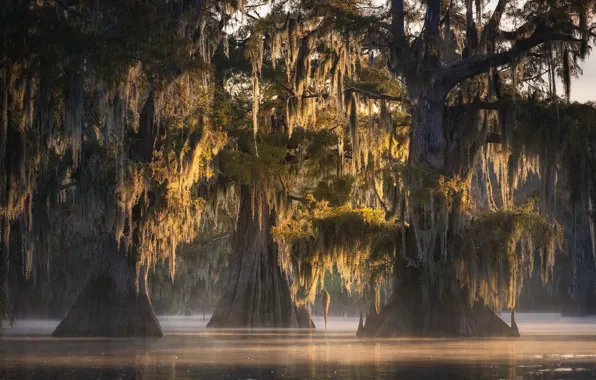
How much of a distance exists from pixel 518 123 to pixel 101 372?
17273mm

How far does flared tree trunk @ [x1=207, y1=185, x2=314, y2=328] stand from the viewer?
39.0 metres

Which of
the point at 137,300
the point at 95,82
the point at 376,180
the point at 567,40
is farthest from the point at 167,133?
the point at 567,40

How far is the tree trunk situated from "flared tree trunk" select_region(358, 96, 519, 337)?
6715 millimetres

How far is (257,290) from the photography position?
130ft

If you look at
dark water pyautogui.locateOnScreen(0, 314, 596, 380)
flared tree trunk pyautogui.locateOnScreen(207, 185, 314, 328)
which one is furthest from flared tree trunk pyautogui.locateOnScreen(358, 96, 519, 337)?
flared tree trunk pyautogui.locateOnScreen(207, 185, 314, 328)

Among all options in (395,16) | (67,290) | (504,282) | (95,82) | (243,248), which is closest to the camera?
(95,82)

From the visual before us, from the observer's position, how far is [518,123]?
2825 centimetres

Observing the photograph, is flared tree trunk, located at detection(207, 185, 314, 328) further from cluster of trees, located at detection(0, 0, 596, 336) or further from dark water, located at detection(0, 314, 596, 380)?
dark water, located at detection(0, 314, 596, 380)

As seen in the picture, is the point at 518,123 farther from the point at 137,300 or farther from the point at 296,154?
the point at 137,300

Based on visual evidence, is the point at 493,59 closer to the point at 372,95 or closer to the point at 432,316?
the point at 372,95

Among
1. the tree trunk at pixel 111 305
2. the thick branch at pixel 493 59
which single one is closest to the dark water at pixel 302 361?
the tree trunk at pixel 111 305

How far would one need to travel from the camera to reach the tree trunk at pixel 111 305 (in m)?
A: 29.7

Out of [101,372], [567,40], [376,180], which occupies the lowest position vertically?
[101,372]

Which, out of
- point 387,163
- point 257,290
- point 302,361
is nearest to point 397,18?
point 387,163
